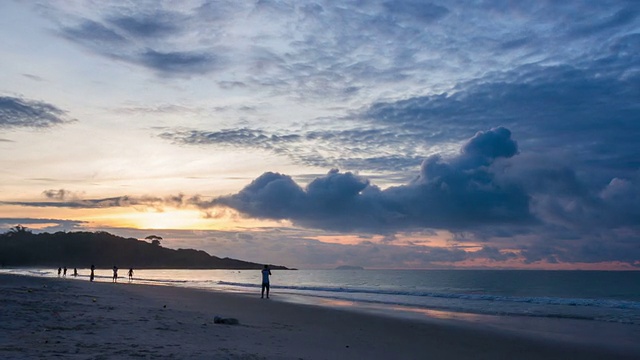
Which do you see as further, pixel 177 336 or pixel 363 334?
pixel 363 334

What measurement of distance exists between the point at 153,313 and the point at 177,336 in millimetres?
7096

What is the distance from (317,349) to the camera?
15.2 m

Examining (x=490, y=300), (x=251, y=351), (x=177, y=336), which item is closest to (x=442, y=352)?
(x=251, y=351)

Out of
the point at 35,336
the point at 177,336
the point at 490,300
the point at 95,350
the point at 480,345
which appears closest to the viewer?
the point at 95,350

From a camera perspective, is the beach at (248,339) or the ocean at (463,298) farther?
the ocean at (463,298)

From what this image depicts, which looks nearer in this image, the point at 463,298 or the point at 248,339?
the point at 248,339

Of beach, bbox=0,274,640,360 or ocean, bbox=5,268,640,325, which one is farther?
ocean, bbox=5,268,640,325

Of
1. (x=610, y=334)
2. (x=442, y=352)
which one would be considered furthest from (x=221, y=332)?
(x=610, y=334)

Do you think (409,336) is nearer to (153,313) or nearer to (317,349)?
(317,349)

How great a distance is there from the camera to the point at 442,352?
54.5 feet

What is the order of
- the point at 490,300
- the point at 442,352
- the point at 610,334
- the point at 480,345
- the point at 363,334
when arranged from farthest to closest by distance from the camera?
the point at 490,300 < the point at 610,334 < the point at 363,334 < the point at 480,345 < the point at 442,352

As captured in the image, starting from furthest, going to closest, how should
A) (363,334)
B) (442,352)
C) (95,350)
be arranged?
(363,334), (442,352), (95,350)

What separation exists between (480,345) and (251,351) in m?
9.58

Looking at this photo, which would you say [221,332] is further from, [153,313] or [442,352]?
[442,352]
